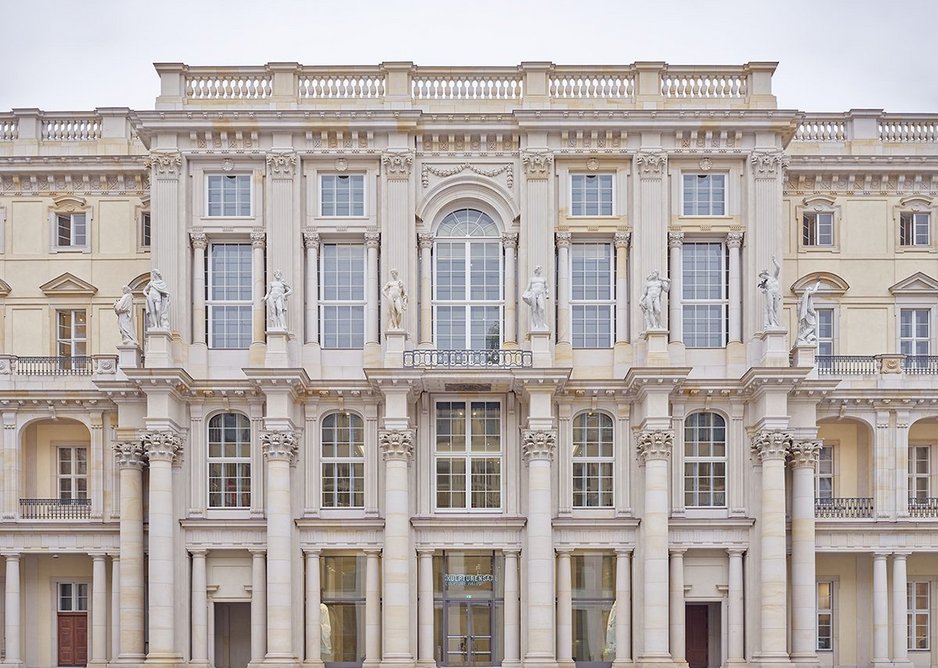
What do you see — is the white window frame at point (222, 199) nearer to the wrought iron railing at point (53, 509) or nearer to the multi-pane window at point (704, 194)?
the wrought iron railing at point (53, 509)

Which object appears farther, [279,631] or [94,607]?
[94,607]

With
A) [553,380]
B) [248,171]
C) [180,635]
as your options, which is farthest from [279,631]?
[248,171]

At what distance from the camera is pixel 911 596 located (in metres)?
47.0

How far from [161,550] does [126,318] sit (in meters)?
7.28

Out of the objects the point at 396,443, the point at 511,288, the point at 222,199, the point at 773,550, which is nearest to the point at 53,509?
the point at 222,199

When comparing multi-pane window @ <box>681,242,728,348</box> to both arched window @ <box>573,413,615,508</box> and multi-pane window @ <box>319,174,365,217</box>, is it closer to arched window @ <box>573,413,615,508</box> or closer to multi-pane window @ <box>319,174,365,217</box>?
arched window @ <box>573,413,615,508</box>

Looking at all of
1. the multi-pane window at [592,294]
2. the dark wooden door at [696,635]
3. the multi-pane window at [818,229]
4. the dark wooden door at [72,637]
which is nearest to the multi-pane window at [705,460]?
the multi-pane window at [592,294]

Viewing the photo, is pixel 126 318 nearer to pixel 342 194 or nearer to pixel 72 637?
pixel 342 194

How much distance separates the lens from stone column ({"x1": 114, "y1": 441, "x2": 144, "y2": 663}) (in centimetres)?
4284

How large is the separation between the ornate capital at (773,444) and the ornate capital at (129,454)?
63.1 feet

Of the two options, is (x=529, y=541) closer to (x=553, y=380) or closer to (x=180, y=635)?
(x=553, y=380)

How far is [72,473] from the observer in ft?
156

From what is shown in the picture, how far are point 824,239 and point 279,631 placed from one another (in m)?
22.5

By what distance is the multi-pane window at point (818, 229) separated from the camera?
48.2 metres
